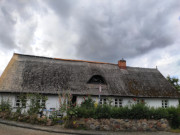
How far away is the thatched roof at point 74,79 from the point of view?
1301cm

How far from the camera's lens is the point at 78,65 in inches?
693

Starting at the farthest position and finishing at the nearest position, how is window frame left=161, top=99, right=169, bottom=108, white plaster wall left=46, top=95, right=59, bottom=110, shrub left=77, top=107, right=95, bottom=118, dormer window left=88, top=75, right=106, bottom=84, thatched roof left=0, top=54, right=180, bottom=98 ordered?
window frame left=161, top=99, right=169, bottom=108 < dormer window left=88, top=75, right=106, bottom=84 < thatched roof left=0, top=54, right=180, bottom=98 < white plaster wall left=46, top=95, right=59, bottom=110 < shrub left=77, top=107, right=95, bottom=118

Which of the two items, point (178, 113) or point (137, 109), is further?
point (178, 113)

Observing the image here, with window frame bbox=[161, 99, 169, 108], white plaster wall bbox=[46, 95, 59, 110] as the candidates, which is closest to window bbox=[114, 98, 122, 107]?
window frame bbox=[161, 99, 169, 108]

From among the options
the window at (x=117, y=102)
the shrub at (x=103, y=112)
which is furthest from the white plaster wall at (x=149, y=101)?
the shrub at (x=103, y=112)

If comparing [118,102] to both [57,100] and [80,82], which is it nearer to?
[80,82]

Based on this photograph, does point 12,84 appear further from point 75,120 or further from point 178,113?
point 178,113

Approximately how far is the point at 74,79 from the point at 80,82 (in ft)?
2.58

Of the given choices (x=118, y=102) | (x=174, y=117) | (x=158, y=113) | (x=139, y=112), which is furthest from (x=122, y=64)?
(x=139, y=112)

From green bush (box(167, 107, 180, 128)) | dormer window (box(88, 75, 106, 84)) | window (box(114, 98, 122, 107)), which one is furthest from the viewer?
dormer window (box(88, 75, 106, 84))

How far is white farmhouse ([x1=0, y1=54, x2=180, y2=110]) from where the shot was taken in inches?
502

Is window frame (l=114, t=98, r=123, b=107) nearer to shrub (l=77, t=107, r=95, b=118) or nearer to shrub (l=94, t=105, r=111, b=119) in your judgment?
shrub (l=94, t=105, r=111, b=119)

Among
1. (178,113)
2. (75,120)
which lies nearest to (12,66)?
(75,120)

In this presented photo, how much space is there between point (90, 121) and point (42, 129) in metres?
2.79
